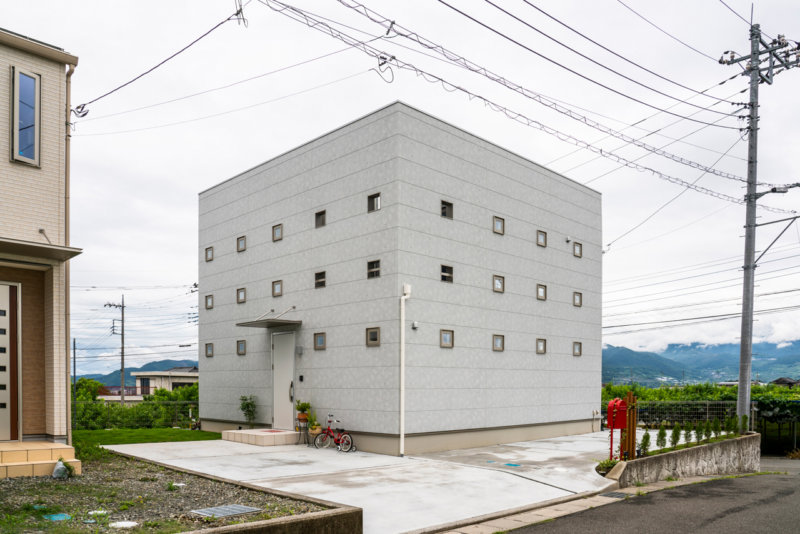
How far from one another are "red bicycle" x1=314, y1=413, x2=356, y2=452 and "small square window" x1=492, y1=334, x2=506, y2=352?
525cm

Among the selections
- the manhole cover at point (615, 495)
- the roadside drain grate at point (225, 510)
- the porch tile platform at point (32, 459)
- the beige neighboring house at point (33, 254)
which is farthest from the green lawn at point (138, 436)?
the manhole cover at point (615, 495)

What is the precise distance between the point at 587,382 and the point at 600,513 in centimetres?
1392

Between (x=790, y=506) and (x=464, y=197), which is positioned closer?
(x=790, y=506)

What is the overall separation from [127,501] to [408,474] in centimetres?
555

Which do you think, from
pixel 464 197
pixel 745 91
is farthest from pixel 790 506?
pixel 745 91

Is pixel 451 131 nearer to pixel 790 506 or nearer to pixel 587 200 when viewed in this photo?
pixel 587 200

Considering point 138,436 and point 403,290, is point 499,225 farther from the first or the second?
point 138,436

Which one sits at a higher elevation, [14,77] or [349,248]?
[14,77]

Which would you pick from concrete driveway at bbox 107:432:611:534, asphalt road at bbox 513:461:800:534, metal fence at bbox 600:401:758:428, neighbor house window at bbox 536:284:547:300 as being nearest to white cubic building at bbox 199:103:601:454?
neighbor house window at bbox 536:284:547:300

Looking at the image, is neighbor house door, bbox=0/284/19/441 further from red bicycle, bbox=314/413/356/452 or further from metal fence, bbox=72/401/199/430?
metal fence, bbox=72/401/199/430

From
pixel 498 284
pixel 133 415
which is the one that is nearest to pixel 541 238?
pixel 498 284

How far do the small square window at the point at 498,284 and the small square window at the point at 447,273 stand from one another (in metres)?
2.10

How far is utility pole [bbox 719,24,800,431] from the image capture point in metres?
17.5

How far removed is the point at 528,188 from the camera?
20234mm
